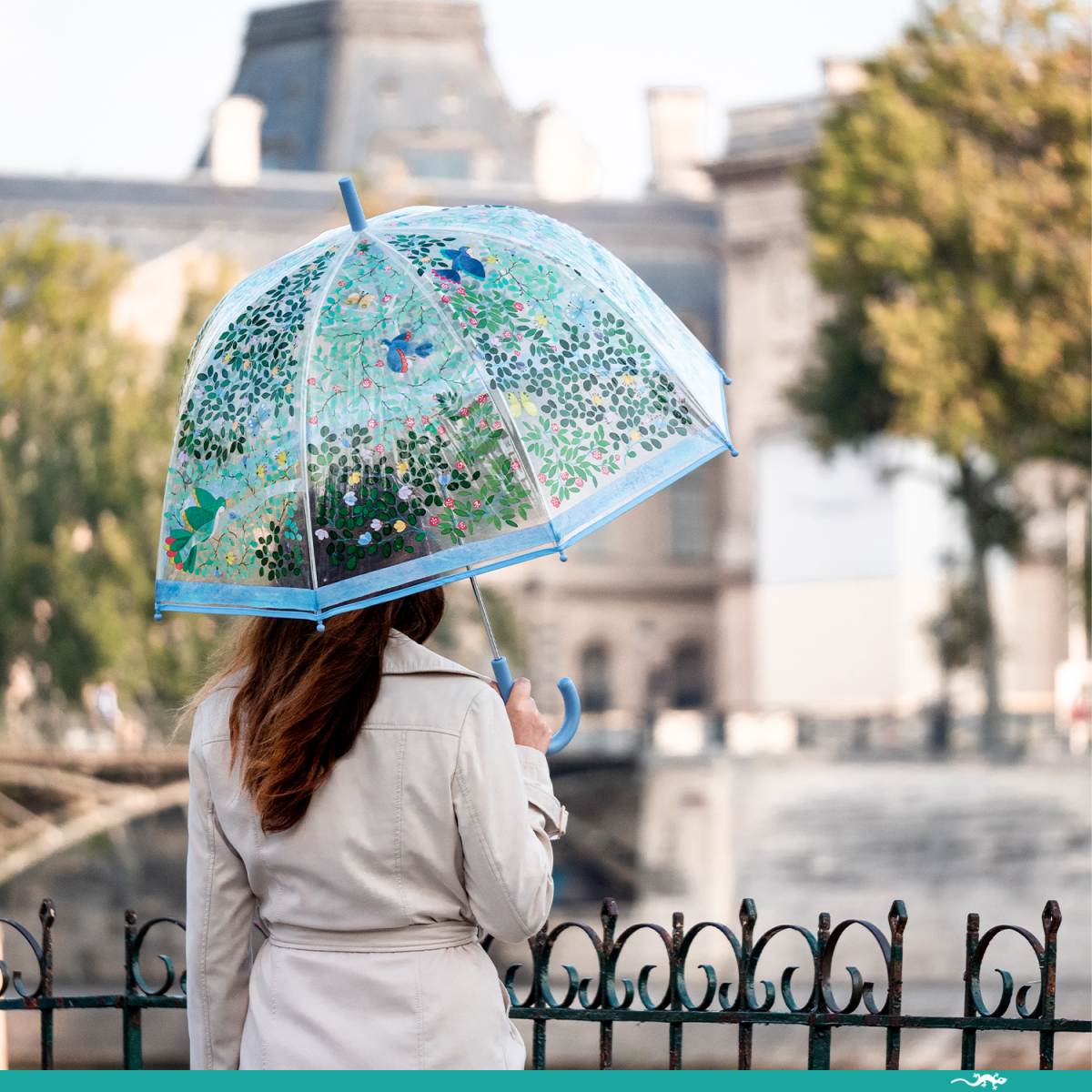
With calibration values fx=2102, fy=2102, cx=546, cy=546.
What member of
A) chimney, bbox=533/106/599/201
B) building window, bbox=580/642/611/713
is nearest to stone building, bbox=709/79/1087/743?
building window, bbox=580/642/611/713

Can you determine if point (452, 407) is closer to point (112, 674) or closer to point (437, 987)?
point (437, 987)

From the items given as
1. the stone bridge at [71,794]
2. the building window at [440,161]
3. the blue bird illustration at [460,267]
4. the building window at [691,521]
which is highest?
the building window at [440,161]

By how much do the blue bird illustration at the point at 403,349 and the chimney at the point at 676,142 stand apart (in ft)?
131

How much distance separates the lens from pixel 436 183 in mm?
44875

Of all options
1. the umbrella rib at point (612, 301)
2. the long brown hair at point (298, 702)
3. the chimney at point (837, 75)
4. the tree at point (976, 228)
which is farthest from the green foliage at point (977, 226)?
the long brown hair at point (298, 702)

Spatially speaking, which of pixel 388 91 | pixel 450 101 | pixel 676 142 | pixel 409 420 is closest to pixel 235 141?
pixel 388 91

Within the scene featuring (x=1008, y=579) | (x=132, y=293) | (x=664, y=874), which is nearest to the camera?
(x=664, y=874)

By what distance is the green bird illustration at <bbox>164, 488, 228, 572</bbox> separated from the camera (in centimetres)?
322

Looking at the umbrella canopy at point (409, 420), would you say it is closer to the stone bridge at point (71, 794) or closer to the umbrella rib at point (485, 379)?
the umbrella rib at point (485, 379)

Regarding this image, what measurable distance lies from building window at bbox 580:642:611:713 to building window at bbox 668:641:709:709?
51.9 inches

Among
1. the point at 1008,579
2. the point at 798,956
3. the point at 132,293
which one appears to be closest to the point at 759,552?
the point at 1008,579

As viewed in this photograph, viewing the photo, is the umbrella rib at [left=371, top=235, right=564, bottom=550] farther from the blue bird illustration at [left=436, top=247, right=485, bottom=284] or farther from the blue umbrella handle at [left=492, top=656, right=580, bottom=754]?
the blue umbrella handle at [left=492, top=656, right=580, bottom=754]

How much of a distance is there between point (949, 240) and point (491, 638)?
2105 cm

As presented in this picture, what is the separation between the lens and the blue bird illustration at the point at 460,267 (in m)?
3.29
